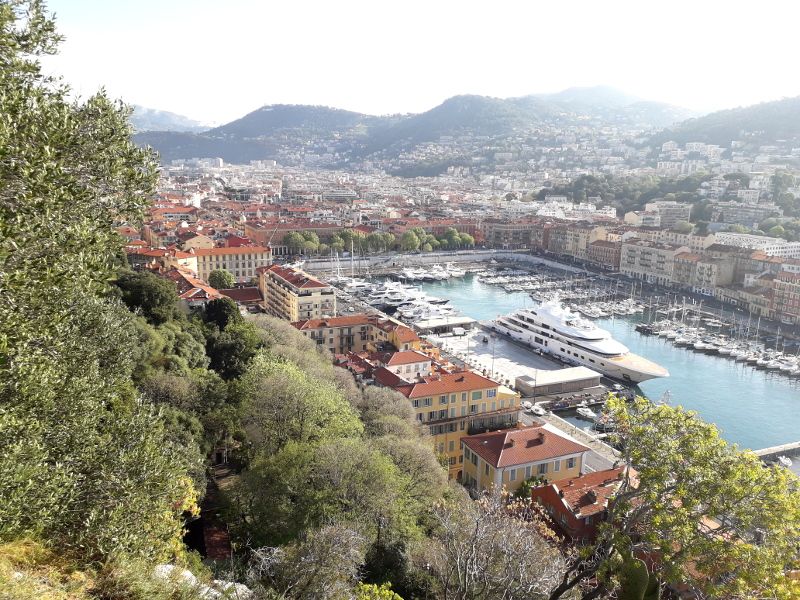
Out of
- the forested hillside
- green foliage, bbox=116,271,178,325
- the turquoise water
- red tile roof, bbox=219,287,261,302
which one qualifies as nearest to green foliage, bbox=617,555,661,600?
the forested hillside

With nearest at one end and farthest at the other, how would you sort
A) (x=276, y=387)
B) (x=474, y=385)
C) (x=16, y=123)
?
(x=16, y=123) < (x=276, y=387) < (x=474, y=385)

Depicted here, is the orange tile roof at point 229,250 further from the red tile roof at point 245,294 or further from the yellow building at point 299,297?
the yellow building at point 299,297

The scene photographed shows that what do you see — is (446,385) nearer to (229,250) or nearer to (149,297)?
(149,297)

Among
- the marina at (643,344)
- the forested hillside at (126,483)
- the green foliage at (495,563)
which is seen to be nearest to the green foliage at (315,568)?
the forested hillside at (126,483)

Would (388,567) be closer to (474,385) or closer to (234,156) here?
(474,385)

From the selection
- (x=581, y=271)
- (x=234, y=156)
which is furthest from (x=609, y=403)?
(x=234, y=156)

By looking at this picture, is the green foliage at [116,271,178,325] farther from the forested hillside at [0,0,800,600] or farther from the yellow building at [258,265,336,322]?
the yellow building at [258,265,336,322]

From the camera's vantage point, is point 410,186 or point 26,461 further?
point 410,186
